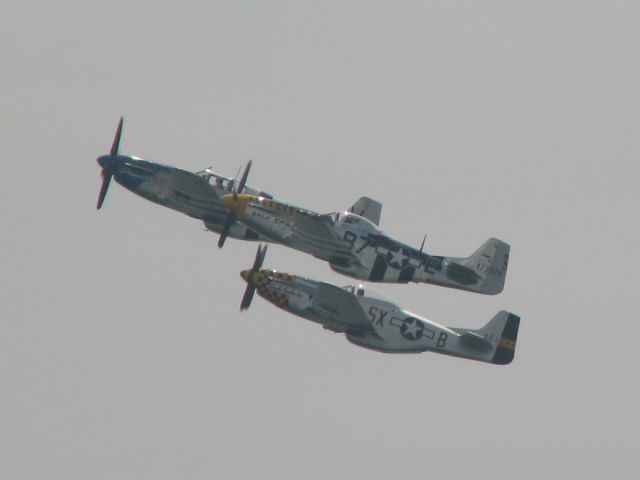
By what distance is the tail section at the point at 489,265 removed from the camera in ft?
291

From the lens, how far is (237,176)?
89.6 m

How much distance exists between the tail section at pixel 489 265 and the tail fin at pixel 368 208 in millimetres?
4730

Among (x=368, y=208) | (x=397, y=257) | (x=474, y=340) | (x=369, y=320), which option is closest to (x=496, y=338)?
(x=474, y=340)

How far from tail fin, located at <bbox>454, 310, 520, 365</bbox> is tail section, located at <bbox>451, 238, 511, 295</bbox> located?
1.89 meters

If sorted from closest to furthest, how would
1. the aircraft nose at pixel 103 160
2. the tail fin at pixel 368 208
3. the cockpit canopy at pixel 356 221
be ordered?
1. the cockpit canopy at pixel 356 221
2. the aircraft nose at pixel 103 160
3. the tail fin at pixel 368 208

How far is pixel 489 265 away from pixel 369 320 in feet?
23.1

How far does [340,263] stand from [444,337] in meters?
5.09

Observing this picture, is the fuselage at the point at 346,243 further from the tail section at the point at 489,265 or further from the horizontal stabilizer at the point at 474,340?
the horizontal stabilizer at the point at 474,340

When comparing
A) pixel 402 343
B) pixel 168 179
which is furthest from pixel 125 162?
pixel 402 343

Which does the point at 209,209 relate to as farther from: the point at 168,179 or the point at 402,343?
the point at 402,343

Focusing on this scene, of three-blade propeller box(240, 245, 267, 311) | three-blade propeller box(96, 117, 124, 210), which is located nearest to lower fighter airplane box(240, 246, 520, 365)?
three-blade propeller box(240, 245, 267, 311)

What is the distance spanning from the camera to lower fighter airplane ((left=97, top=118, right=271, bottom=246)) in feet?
291

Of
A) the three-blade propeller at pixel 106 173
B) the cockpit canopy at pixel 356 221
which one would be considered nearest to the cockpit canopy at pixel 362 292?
the cockpit canopy at pixel 356 221

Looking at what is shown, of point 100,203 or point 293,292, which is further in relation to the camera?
point 100,203
